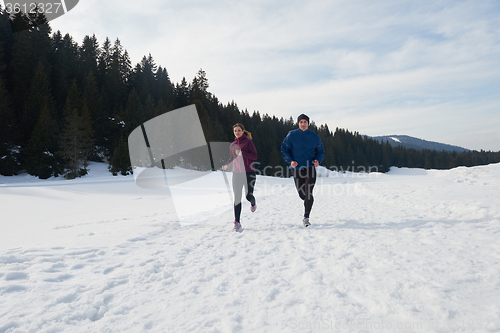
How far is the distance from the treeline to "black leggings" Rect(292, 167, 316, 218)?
2407 centimetres

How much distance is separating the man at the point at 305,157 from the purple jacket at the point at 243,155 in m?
0.84

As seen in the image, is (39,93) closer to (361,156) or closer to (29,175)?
(29,175)

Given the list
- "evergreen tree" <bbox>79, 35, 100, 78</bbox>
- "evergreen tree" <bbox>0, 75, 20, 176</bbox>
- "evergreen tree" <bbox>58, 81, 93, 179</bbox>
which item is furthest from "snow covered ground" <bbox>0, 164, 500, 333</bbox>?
"evergreen tree" <bbox>79, 35, 100, 78</bbox>

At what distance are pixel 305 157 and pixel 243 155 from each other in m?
1.39

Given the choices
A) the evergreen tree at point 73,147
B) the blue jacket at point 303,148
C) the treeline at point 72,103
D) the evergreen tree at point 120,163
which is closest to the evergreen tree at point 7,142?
the treeline at point 72,103

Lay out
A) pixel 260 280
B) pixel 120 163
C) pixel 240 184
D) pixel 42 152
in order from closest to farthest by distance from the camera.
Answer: pixel 260 280
pixel 240 184
pixel 42 152
pixel 120 163

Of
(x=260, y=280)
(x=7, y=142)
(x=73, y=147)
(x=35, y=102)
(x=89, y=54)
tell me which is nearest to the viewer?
(x=260, y=280)

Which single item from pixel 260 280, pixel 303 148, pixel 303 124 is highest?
pixel 303 124

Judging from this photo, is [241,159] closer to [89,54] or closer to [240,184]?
[240,184]

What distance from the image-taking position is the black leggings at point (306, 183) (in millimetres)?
5465

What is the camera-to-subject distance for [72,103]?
3012 centimetres

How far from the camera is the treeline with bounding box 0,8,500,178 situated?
2320 centimetres

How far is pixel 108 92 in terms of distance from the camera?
42531 mm

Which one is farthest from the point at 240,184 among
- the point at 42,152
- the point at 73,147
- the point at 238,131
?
the point at 42,152
